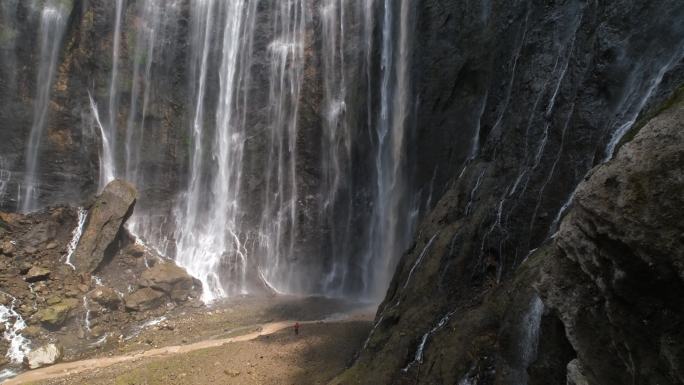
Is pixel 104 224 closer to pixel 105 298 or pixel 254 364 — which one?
pixel 105 298

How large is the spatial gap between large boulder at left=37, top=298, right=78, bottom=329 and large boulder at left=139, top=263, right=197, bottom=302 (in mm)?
4065

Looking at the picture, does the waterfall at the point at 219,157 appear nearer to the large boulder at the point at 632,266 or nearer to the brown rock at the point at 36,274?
the brown rock at the point at 36,274

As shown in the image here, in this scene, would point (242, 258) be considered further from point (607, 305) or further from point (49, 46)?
point (607, 305)

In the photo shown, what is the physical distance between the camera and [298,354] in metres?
17.2

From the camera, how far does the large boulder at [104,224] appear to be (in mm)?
26672

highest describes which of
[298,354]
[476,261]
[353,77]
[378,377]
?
[353,77]

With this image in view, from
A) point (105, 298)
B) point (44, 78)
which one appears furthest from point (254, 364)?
point (44, 78)

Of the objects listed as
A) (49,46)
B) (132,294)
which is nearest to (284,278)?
(132,294)

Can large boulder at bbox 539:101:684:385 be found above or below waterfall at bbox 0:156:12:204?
below

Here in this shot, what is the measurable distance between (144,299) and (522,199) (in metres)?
Answer: 20.6

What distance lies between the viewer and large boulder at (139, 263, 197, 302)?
26328mm

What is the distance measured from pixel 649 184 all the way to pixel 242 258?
93.5 feet

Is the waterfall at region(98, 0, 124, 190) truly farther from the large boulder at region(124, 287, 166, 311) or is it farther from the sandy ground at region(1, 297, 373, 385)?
the sandy ground at region(1, 297, 373, 385)

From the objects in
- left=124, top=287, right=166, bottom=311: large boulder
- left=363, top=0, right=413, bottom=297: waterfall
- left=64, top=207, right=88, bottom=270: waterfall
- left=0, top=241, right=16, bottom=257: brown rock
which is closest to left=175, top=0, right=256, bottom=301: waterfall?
left=124, top=287, right=166, bottom=311: large boulder
